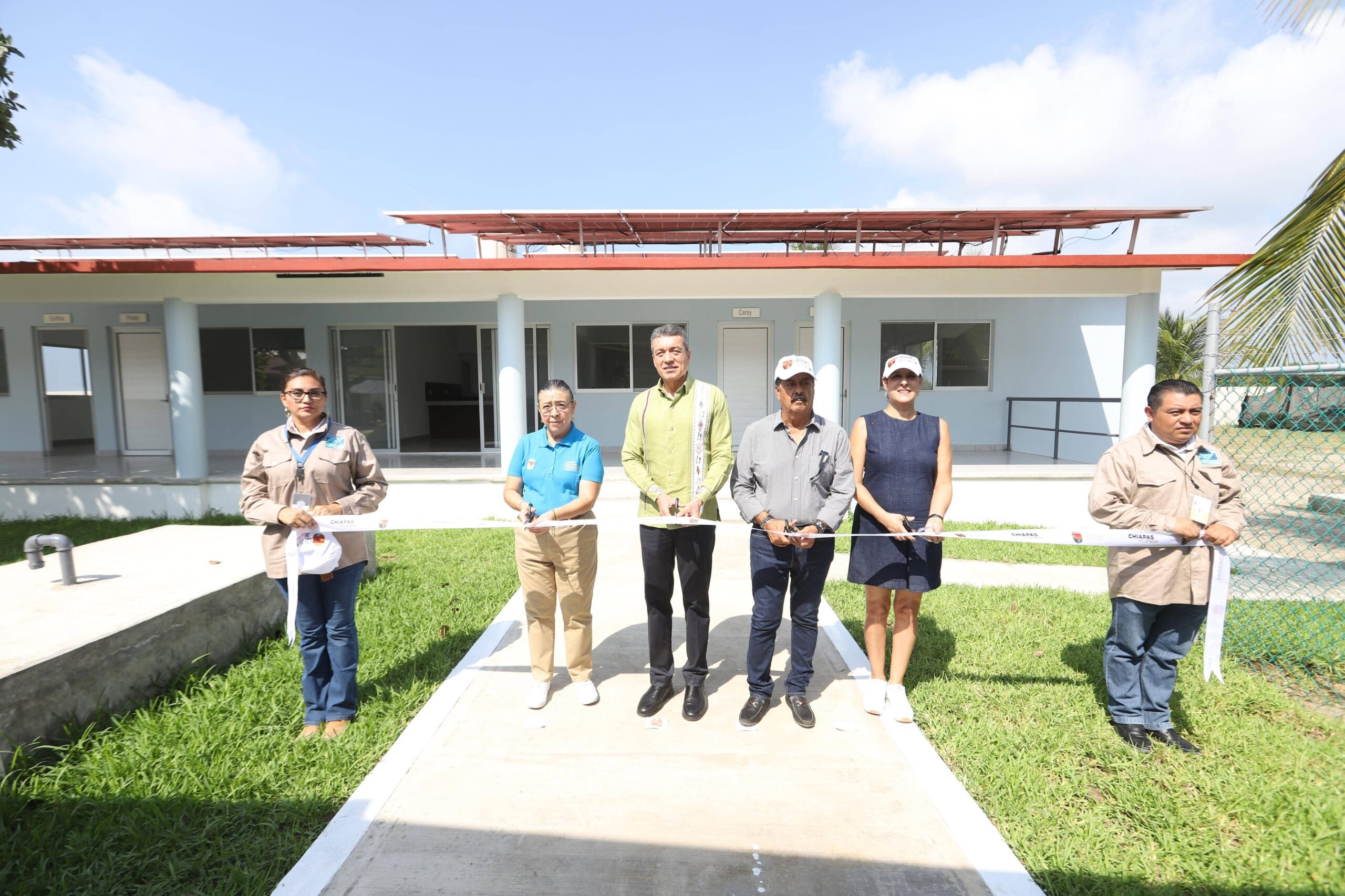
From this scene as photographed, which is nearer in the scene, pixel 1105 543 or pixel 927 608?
pixel 1105 543

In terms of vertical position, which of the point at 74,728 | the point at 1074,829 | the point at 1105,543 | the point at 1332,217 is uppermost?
the point at 1332,217

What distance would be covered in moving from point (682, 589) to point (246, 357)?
11485mm

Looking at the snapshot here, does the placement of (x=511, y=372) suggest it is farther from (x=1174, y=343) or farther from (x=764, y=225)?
(x=1174, y=343)

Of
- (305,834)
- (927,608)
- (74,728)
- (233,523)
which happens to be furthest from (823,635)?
(233,523)

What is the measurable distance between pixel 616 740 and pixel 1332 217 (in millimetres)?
5241

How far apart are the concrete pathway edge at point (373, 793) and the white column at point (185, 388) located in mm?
6842

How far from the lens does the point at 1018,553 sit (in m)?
6.63

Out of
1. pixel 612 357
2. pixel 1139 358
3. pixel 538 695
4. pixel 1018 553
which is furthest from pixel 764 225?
pixel 538 695

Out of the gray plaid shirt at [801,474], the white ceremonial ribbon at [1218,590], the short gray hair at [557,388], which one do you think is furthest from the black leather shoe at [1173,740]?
the short gray hair at [557,388]

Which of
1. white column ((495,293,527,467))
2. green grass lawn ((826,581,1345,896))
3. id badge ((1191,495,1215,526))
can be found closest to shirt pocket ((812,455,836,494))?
green grass lawn ((826,581,1345,896))

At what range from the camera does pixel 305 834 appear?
241cm

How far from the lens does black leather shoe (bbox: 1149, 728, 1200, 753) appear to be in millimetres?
2879

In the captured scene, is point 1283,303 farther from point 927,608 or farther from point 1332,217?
point 927,608

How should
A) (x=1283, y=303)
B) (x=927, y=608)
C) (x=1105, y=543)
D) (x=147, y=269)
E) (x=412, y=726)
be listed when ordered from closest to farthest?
(x=1105, y=543)
(x=412, y=726)
(x=1283, y=303)
(x=927, y=608)
(x=147, y=269)
